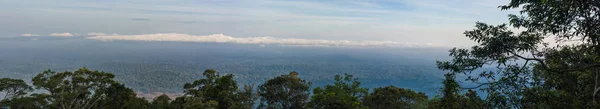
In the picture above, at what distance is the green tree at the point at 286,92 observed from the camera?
21.9 meters

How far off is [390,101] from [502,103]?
16.9 m

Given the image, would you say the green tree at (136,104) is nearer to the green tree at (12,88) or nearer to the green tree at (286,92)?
the green tree at (12,88)

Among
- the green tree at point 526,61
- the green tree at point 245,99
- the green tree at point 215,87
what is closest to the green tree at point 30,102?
the green tree at point 215,87

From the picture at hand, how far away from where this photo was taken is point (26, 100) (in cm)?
1669

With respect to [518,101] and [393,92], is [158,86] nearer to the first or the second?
[393,92]

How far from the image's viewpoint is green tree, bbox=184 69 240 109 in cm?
1904

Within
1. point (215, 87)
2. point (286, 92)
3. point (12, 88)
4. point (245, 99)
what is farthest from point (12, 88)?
point (286, 92)

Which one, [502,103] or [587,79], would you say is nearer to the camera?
[502,103]

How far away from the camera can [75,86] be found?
18.7 meters

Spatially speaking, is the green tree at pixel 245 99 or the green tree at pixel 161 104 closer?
the green tree at pixel 161 104

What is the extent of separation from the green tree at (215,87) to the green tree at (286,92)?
3.17 meters

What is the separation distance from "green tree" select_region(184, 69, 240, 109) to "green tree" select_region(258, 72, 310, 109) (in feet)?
10.4

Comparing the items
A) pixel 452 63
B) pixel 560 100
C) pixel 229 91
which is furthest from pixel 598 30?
pixel 229 91

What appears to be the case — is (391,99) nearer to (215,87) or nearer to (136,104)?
(215,87)
